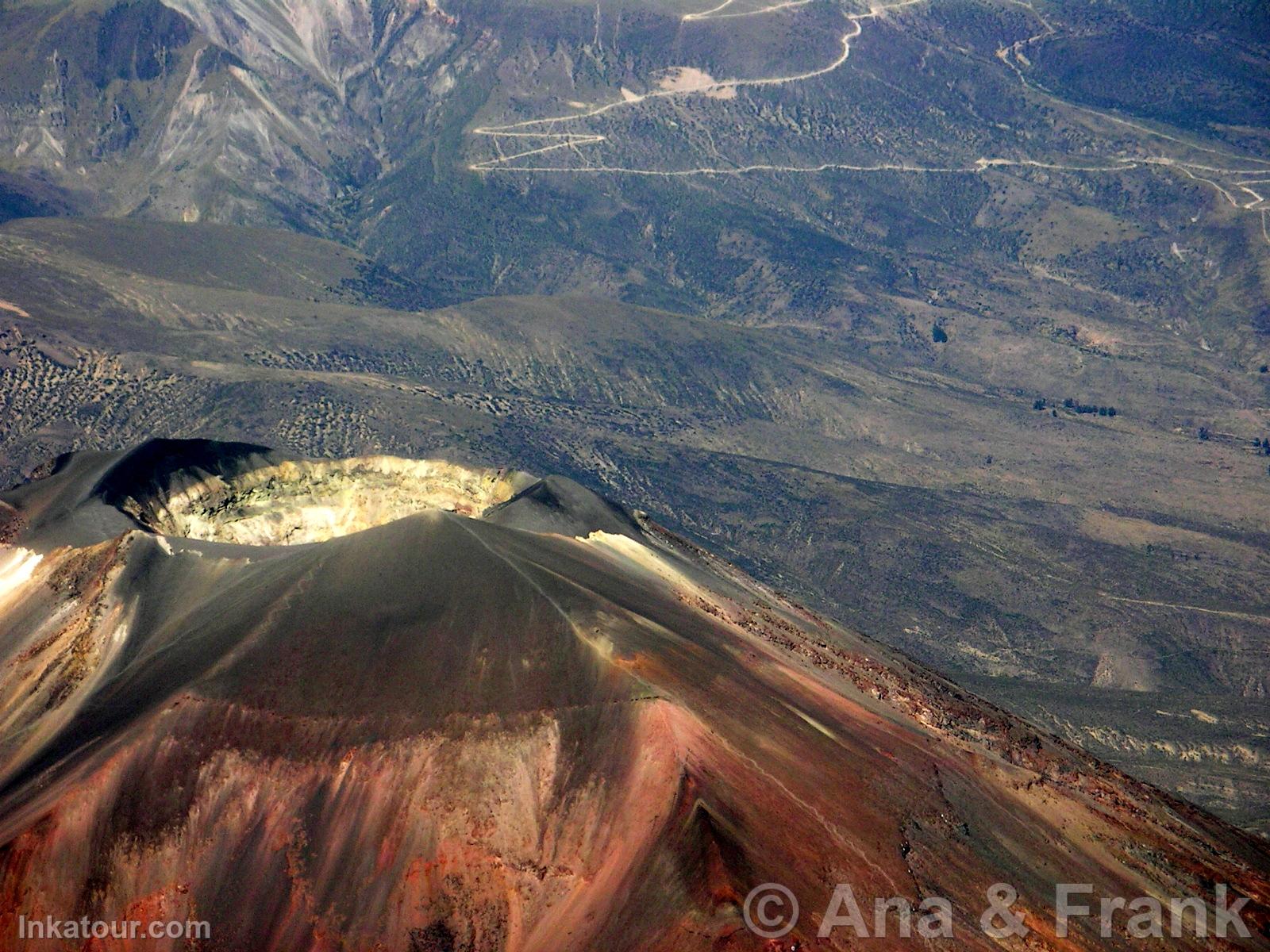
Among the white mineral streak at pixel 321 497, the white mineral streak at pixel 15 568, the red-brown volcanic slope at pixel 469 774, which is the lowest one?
the white mineral streak at pixel 321 497

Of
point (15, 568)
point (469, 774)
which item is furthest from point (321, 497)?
point (469, 774)

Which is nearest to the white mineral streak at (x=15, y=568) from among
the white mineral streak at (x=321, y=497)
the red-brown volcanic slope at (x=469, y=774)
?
the red-brown volcanic slope at (x=469, y=774)

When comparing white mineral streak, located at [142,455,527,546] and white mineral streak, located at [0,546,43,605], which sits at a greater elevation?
white mineral streak, located at [0,546,43,605]

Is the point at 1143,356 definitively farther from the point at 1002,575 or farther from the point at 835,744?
the point at 835,744

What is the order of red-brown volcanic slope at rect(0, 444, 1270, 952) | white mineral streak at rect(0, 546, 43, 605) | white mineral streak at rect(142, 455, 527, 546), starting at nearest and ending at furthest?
red-brown volcanic slope at rect(0, 444, 1270, 952)
white mineral streak at rect(0, 546, 43, 605)
white mineral streak at rect(142, 455, 527, 546)

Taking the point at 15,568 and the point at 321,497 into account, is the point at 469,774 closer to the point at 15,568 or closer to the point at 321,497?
the point at 15,568

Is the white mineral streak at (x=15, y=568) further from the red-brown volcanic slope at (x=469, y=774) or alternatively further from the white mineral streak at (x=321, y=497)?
the white mineral streak at (x=321, y=497)

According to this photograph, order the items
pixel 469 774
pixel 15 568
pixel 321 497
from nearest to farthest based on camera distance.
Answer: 1. pixel 469 774
2. pixel 15 568
3. pixel 321 497

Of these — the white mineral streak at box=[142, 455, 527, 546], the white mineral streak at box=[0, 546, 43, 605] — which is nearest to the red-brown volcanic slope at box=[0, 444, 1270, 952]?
the white mineral streak at box=[0, 546, 43, 605]

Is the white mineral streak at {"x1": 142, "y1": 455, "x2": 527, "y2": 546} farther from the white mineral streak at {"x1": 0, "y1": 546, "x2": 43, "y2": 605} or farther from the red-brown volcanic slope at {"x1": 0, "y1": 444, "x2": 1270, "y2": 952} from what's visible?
the red-brown volcanic slope at {"x1": 0, "y1": 444, "x2": 1270, "y2": 952}
